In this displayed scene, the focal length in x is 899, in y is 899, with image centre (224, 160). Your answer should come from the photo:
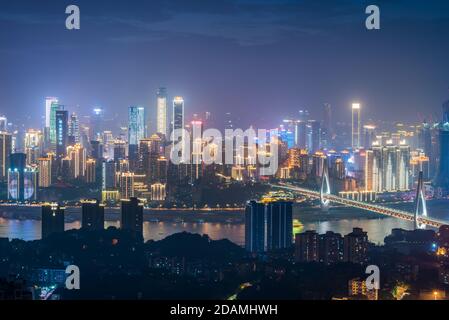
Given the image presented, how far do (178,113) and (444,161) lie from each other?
3813mm

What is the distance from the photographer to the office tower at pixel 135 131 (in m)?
10.6

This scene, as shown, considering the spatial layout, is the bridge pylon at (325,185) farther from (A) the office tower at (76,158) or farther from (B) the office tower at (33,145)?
(B) the office tower at (33,145)

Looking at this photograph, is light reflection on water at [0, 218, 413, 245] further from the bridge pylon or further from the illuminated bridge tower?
the bridge pylon

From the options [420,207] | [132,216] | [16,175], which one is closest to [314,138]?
[420,207]

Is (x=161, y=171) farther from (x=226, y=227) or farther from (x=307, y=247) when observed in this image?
(x=307, y=247)

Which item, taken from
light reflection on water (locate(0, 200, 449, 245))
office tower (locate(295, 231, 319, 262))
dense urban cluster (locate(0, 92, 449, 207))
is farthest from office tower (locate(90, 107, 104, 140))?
office tower (locate(295, 231, 319, 262))

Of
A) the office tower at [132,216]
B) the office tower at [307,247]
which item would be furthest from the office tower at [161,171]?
the office tower at [307,247]

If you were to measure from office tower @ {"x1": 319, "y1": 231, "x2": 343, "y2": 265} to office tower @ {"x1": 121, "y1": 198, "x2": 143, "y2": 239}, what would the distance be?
2.05 metres

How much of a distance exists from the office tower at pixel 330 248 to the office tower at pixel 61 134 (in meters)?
5.85

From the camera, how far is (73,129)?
11.2 meters

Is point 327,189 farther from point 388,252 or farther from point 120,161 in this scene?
point 388,252

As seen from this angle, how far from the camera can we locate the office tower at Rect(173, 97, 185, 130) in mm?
9484
